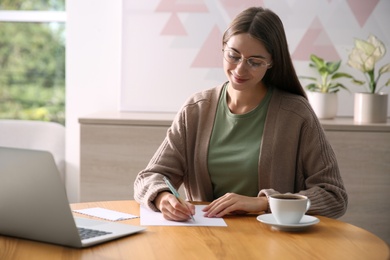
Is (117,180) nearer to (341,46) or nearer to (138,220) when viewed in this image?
(341,46)

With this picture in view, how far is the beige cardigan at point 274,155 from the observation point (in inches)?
87.0

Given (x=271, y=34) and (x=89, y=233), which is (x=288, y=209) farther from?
(x=271, y=34)

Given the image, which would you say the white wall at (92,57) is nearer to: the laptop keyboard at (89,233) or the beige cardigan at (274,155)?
the beige cardigan at (274,155)

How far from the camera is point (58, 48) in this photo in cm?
427

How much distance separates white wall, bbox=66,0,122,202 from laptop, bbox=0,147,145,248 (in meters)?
2.32

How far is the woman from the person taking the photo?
2275 mm

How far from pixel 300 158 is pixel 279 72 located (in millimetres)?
301

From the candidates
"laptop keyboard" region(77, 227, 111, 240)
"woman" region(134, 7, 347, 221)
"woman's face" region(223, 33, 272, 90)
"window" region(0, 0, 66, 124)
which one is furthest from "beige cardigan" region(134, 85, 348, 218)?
"window" region(0, 0, 66, 124)

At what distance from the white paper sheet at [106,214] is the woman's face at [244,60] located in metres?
0.60

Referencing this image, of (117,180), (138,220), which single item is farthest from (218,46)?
(138,220)

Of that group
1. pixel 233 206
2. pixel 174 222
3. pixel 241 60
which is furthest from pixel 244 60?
pixel 174 222

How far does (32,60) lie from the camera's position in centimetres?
432

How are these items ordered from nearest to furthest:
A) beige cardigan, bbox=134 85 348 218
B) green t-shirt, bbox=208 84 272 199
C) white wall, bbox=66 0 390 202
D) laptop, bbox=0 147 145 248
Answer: laptop, bbox=0 147 145 248, beige cardigan, bbox=134 85 348 218, green t-shirt, bbox=208 84 272 199, white wall, bbox=66 0 390 202

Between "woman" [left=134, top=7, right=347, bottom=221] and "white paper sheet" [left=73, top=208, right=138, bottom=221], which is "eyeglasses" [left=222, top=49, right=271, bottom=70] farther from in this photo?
"white paper sheet" [left=73, top=208, right=138, bottom=221]
